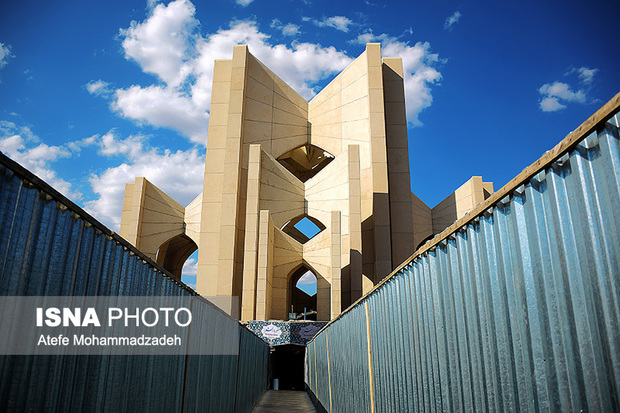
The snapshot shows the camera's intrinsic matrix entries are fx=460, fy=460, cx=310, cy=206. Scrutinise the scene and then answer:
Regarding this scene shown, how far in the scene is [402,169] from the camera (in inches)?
1355

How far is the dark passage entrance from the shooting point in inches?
1174

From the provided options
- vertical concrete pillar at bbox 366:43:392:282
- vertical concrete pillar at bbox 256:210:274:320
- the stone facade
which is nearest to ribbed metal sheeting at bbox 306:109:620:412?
the stone facade

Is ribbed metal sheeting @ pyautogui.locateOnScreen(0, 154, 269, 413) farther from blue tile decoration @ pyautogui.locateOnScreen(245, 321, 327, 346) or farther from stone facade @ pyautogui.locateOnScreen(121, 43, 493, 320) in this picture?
stone facade @ pyautogui.locateOnScreen(121, 43, 493, 320)

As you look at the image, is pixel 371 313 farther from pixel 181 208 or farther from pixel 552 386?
pixel 181 208

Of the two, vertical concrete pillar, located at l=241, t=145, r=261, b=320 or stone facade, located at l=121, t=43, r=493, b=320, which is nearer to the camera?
vertical concrete pillar, located at l=241, t=145, r=261, b=320

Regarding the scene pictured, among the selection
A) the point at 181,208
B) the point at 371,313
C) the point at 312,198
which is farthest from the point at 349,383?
the point at 181,208

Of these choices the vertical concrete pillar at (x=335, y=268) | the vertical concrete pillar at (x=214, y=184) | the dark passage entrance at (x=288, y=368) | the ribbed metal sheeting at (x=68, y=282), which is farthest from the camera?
the dark passage entrance at (x=288, y=368)

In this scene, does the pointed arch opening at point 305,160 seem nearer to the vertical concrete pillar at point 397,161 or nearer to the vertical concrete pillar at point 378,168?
the vertical concrete pillar at point 397,161

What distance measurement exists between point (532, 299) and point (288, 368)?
29.7 meters

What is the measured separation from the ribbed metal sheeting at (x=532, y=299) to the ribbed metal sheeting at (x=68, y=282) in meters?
2.67

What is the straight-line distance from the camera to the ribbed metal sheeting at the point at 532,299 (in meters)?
2.07

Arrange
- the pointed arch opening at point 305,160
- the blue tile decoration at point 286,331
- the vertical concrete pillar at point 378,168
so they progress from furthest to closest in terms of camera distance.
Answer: the pointed arch opening at point 305,160
the vertical concrete pillar at point 378,168
the blue tile decoration at point 286,331

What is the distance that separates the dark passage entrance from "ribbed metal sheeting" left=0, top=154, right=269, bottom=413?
2573 centimetres

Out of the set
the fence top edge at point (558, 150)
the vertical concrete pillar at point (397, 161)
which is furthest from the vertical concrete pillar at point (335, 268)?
the fence top edge at point (558, 150)
